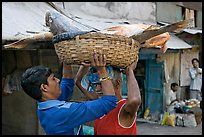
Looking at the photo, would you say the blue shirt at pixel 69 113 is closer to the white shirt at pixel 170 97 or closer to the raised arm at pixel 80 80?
the raised arm at pixel 80 80

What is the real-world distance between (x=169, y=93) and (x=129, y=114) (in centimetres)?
699

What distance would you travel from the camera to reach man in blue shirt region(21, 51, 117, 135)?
1.97 meters

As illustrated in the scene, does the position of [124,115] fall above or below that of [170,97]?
above

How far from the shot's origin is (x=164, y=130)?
7957mm

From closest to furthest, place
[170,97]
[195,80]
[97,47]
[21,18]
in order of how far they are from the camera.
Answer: [97,47] → [21,18] → [170,97] → [195,80]

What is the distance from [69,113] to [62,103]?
116 mm

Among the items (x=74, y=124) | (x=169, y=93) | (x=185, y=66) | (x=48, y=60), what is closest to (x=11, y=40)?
(x=48, y=60)

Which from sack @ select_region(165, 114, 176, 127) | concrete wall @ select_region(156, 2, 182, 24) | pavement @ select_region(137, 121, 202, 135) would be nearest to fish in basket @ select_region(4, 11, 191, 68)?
pavement @ select_region(137, 121, 202, 135)

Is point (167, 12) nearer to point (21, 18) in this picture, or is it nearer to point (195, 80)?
point (195, 80)

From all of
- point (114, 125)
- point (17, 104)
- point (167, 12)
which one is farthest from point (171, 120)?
point (114, 125)

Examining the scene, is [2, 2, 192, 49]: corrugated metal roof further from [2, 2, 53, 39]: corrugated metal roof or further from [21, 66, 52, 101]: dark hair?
[21, 66, 52, 101]: dark hair

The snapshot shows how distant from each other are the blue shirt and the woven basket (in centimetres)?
26

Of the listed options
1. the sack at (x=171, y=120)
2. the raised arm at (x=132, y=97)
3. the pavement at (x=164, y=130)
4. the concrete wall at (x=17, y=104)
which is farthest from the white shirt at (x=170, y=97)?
the raised arm at (x=132, y=97)

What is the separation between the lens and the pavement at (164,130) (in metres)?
7.68
